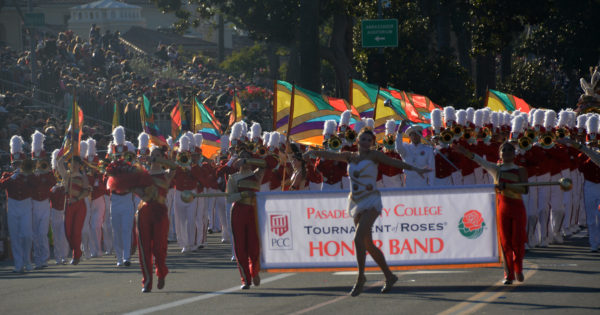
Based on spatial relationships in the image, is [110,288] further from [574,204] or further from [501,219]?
[574,204]

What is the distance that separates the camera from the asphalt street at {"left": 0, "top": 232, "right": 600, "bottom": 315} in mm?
12219

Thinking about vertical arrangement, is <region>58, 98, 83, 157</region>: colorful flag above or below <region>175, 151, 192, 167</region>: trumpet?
above

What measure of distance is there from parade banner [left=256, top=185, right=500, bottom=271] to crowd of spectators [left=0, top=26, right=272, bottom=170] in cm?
1432

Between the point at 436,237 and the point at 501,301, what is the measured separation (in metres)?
1.83

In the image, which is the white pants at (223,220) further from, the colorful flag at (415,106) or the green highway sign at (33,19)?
the green highway sign at (33,19)

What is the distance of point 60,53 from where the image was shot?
41.7 metres

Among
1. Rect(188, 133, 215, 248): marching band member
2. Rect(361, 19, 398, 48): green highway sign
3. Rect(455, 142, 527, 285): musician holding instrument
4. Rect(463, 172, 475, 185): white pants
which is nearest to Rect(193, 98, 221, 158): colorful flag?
Rect(188, 133, 215, 248): marching band member

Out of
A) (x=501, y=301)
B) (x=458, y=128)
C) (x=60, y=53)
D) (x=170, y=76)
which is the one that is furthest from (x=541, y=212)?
(x=170, y=76)

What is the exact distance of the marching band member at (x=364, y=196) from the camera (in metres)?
12.9

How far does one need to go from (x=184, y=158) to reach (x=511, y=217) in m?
8.36

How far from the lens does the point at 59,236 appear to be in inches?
780

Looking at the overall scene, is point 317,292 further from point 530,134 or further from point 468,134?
point 468,134

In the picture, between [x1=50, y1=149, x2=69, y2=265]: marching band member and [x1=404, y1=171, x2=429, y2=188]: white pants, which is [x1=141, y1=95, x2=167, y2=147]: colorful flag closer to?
[x1=50, y1=149, x2=69, y2=265]: marching band member

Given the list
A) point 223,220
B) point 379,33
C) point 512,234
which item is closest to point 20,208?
point 223,220
